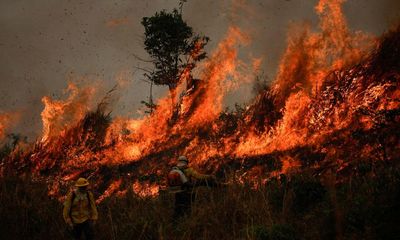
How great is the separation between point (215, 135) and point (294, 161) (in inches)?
298

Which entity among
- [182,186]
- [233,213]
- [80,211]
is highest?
[182,186]

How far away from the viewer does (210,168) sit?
728 inches

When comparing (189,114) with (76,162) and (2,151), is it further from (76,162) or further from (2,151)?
(2,151)

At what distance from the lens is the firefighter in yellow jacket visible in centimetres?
766

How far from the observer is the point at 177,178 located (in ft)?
28.8

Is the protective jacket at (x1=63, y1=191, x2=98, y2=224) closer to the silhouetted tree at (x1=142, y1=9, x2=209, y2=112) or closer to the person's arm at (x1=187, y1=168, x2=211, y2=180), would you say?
the person's arm at (x1=187, y1=168, x2=211, y2=180)

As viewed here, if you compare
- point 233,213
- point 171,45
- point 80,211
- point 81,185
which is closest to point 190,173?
point 233,213

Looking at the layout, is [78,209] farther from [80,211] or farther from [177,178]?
[177,178]

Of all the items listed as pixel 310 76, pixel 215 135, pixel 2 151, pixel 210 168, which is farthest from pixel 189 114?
pixel 2 151

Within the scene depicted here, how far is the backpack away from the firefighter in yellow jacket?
177 centimetres

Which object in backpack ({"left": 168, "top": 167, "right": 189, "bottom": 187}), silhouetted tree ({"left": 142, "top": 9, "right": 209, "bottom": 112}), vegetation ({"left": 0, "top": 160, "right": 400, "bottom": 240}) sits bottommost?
vegetation ({"left": 0, "top": 160, "right": 400, "bottom": 240})

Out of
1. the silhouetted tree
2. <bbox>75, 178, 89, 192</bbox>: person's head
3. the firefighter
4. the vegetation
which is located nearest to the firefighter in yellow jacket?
<bbox>75, 178, 89, 192</bbox>: person's head

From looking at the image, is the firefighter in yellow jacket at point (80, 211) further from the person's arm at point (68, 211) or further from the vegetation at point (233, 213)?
the vegetation at point (233, 213)

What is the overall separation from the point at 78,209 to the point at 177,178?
2167 mm
